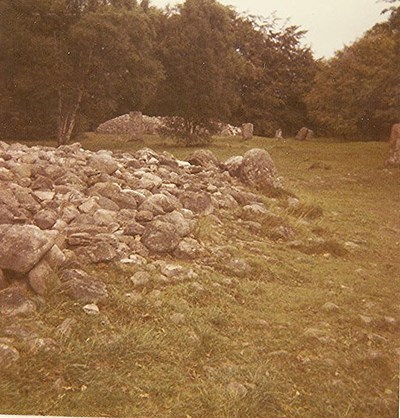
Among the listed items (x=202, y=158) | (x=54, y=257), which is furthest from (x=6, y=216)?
(x=202, y=158)

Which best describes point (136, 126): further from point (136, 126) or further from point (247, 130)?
point (247, 130)

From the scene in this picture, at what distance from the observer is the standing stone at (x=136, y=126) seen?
5.47 m

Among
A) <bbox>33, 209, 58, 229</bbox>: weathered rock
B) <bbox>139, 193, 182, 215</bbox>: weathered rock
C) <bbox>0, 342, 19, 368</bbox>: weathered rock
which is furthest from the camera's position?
<bbox>139, 193, 182, 215</bbox>: weathered rock

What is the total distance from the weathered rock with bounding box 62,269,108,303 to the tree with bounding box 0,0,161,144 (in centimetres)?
239

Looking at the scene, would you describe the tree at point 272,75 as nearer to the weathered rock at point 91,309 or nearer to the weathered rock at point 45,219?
the weathered rock at point 45,219

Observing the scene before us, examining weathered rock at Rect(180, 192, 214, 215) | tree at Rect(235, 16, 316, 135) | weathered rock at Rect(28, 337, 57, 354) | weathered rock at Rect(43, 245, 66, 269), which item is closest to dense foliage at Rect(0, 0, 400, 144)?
tree at Rect(235, 16, 316, 135)

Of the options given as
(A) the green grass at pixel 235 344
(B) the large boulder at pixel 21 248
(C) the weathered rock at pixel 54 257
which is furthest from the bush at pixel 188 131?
(B) the large boulder at pixel 21 248

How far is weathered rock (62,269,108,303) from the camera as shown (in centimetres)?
312

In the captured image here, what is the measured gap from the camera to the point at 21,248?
3.09m

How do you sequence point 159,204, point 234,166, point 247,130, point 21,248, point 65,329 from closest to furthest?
point 65,329, point 21,248, point 159,204, point 247,130, point 234,166

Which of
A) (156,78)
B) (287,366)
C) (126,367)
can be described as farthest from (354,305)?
(156,78)

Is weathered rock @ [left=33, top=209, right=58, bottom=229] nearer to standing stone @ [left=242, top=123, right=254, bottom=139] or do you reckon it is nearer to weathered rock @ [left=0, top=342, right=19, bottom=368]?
weathered rock @ [left=0, top=342, right=19, bottom=368]

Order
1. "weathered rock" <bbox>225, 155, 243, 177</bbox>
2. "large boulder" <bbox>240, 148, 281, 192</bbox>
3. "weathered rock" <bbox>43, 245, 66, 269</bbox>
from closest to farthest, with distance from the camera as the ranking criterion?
"weathered rock" <bbox>43, 245, 66, 269</bbox>, "large boulder" <bbox>240, 148, 281, 192</bbox>, "weathered rock" <bbox>225, 155, 243, 177</bbox>

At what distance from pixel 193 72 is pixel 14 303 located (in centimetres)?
272
